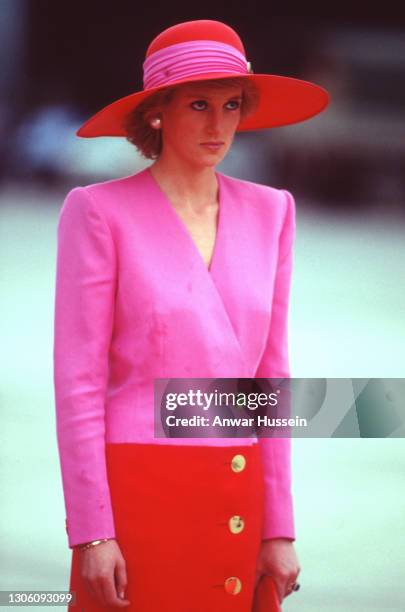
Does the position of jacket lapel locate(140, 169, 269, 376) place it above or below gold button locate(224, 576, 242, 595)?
above

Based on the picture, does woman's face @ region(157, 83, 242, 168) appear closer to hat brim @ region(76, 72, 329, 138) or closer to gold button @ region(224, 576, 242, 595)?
hat brim @ region(76, 72, 329, 138)

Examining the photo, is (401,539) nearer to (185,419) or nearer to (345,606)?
(345,606)

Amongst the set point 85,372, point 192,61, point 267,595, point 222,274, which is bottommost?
point 267,595

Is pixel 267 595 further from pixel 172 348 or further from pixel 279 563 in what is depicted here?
pixel 172 348

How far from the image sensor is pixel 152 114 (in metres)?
1.93

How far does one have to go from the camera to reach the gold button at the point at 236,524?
1.85 meters

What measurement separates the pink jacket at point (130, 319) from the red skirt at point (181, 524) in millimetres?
26

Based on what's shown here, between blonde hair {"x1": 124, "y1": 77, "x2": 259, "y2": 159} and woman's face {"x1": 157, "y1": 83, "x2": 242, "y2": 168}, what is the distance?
15mm

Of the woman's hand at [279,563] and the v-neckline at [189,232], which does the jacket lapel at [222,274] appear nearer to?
the v-neckline at [189,232]

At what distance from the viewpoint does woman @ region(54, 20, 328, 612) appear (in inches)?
70.9

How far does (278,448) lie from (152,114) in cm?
55

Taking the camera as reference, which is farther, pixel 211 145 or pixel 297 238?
pixel 297 238

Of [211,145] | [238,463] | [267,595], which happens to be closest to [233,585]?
[267,595]

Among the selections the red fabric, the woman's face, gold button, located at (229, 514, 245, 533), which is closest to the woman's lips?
the woman's face
